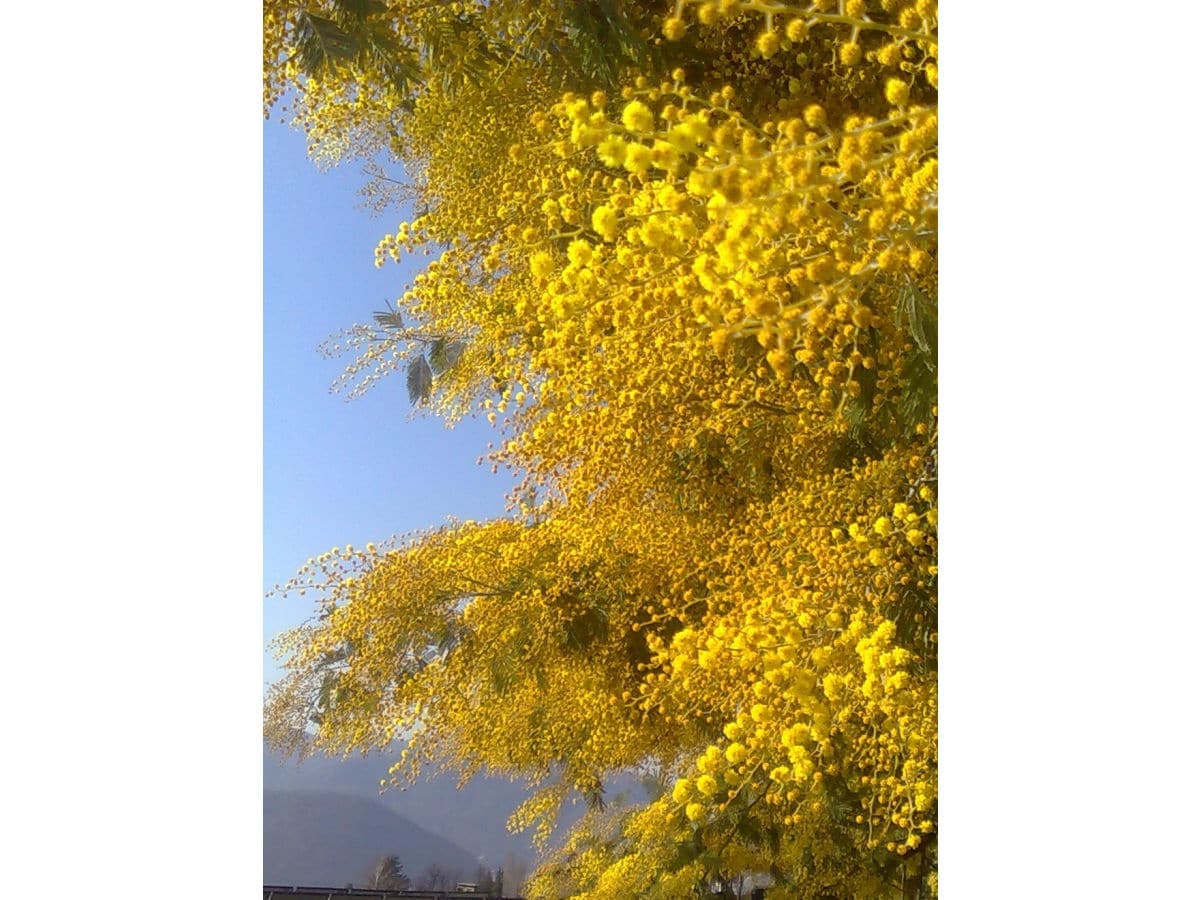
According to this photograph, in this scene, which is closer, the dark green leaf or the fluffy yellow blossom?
the fluffy yellow blossom

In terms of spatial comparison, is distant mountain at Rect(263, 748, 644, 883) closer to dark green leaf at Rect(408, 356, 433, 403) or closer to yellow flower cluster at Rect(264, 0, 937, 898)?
yellow flower cluster at Rect(264, 0, 937, 898)

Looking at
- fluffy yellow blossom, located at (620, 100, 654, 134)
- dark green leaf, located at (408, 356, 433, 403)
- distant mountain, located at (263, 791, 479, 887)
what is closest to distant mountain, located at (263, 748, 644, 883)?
distant mountain, located at (263, 791, 479, 887)

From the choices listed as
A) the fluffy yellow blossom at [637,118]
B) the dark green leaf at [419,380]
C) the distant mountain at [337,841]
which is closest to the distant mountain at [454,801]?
the distant mountain at [337,841]

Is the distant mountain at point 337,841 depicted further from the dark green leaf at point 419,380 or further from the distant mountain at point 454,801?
the dark green leaf at point 419,380

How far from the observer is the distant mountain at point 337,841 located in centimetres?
217

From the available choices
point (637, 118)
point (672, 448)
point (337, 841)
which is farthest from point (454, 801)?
point (637, 118)

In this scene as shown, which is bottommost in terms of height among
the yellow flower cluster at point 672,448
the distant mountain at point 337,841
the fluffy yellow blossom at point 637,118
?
the distant mountain at point 337,841

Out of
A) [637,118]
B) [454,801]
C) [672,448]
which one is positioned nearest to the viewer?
[637,118]

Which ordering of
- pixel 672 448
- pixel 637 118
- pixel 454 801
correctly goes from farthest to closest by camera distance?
pixel 454 801, pixel 672 448, pixel 637 118

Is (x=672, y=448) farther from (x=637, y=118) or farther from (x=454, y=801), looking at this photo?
(x=454, y=801)

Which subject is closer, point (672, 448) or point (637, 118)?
point (637, 118)

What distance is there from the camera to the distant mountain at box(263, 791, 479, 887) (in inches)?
85.3

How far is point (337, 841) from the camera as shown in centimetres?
222
